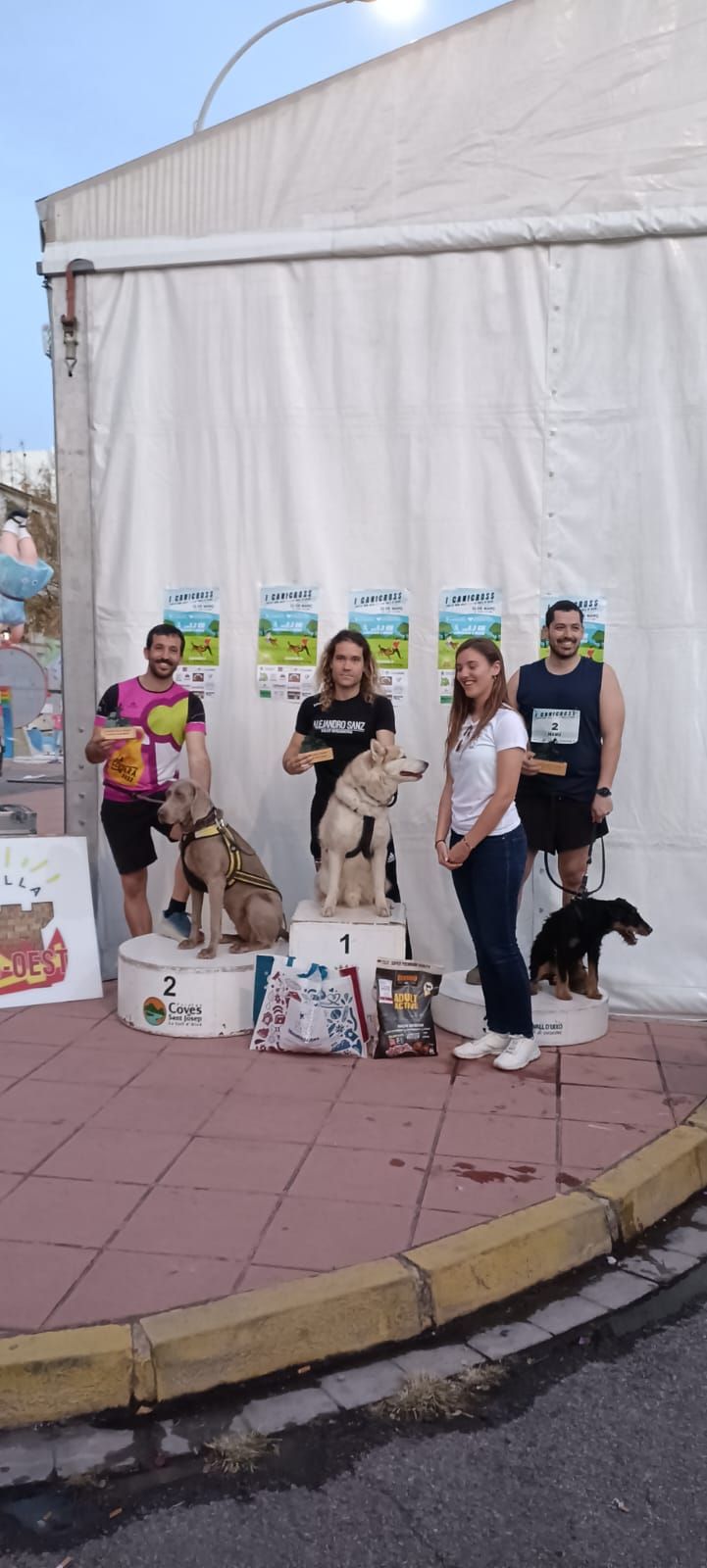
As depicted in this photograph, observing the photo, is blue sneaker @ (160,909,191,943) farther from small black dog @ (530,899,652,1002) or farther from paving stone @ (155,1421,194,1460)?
paving stone @ (155,1421,194,1460)

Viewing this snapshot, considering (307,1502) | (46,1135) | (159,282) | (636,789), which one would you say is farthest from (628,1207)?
(159,282)

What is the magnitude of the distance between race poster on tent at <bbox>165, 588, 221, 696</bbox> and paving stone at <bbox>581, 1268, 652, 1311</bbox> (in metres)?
3.86

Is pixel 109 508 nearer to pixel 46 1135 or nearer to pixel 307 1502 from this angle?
pixel 46 1135

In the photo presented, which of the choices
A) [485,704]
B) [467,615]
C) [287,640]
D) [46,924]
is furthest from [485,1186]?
[287,640]

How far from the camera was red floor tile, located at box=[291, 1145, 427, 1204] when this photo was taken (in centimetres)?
381

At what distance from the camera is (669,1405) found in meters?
2.93

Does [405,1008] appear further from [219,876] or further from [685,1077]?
[685,1077]

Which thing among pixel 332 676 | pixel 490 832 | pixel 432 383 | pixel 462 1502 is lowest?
pixel 462 1502

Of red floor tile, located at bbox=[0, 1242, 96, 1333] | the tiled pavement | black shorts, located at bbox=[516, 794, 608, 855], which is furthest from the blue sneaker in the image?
red floor tile, located at bbox=[0, 1242, 96, 1333]

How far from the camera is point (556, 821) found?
5.50 m

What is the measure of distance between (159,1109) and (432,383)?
151 inches

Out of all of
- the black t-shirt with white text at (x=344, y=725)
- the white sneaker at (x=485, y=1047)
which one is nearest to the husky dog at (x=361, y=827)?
the black t-shirt with white text at (x=344, y=725)

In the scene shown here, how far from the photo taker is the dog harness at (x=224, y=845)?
543 cm

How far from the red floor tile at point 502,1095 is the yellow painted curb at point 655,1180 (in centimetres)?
49
